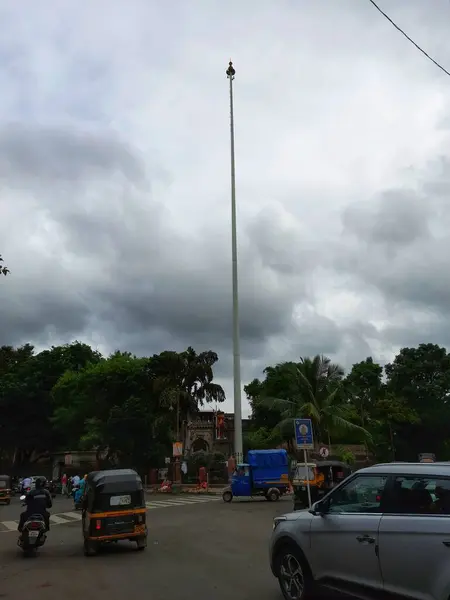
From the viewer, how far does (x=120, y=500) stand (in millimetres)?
12727

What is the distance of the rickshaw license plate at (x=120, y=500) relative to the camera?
12653 mm

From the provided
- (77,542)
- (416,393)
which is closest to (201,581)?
(77,542)

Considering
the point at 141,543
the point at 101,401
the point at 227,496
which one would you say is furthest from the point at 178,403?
the point at 141,543

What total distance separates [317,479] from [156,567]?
14.0 metres

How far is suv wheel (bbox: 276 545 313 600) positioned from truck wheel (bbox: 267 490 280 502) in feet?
73.0

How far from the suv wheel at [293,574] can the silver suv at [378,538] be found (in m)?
0.01

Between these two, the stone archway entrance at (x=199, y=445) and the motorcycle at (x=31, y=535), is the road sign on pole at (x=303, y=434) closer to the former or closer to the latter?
the motorcycle at (x=31, y=535)

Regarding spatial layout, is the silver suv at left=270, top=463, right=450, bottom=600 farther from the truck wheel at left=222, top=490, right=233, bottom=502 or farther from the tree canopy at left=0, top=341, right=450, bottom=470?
the tree canopy at left=0, top=341, right=450, bottom=470

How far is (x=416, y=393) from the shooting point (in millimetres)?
53750

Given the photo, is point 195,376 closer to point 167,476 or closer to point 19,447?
point 167,476

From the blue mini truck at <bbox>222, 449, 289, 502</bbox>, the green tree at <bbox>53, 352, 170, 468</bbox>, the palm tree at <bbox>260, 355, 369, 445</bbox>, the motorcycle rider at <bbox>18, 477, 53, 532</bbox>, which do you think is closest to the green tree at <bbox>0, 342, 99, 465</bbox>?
the green tree at <bbox>53, 352, 170, 468</bbox>

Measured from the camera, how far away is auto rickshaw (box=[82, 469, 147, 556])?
40.1 ft

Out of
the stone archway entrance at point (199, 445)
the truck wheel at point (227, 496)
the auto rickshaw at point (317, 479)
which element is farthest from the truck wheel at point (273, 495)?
the stone archway entrance at point (199, 445)

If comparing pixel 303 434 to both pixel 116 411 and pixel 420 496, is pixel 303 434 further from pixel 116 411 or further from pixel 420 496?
pixel 116 411
